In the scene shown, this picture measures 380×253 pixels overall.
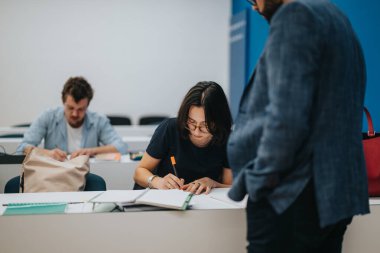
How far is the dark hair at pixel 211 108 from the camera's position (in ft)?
6.68

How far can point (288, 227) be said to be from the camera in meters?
1.16

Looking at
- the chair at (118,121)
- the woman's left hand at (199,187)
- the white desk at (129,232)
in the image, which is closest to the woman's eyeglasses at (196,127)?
the woman's left hand at (199,187)

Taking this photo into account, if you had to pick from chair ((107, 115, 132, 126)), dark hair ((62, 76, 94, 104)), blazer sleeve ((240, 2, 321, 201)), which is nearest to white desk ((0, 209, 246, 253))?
blazer sleeve ((240, 2, 321, 201))

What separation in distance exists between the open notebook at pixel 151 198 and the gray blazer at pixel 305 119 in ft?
1.61

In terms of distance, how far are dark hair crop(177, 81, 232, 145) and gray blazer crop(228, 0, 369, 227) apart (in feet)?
2.59

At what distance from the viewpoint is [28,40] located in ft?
21.6

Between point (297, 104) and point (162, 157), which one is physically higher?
point (297, 104)

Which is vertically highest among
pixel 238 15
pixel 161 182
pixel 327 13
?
pixel 238 15

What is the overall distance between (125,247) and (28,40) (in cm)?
562

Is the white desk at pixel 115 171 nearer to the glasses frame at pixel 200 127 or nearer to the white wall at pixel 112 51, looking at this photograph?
the glasses frame at pixel 200 127

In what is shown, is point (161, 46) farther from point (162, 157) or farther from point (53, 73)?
point (162, 157)

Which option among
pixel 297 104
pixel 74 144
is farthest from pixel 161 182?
pixel 74 144

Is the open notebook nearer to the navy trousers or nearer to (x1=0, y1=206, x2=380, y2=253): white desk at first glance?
(x1=0, y1=206, x2=380, y2=253): white desk

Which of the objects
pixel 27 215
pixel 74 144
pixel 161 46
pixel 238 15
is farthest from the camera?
pixel 161 46
